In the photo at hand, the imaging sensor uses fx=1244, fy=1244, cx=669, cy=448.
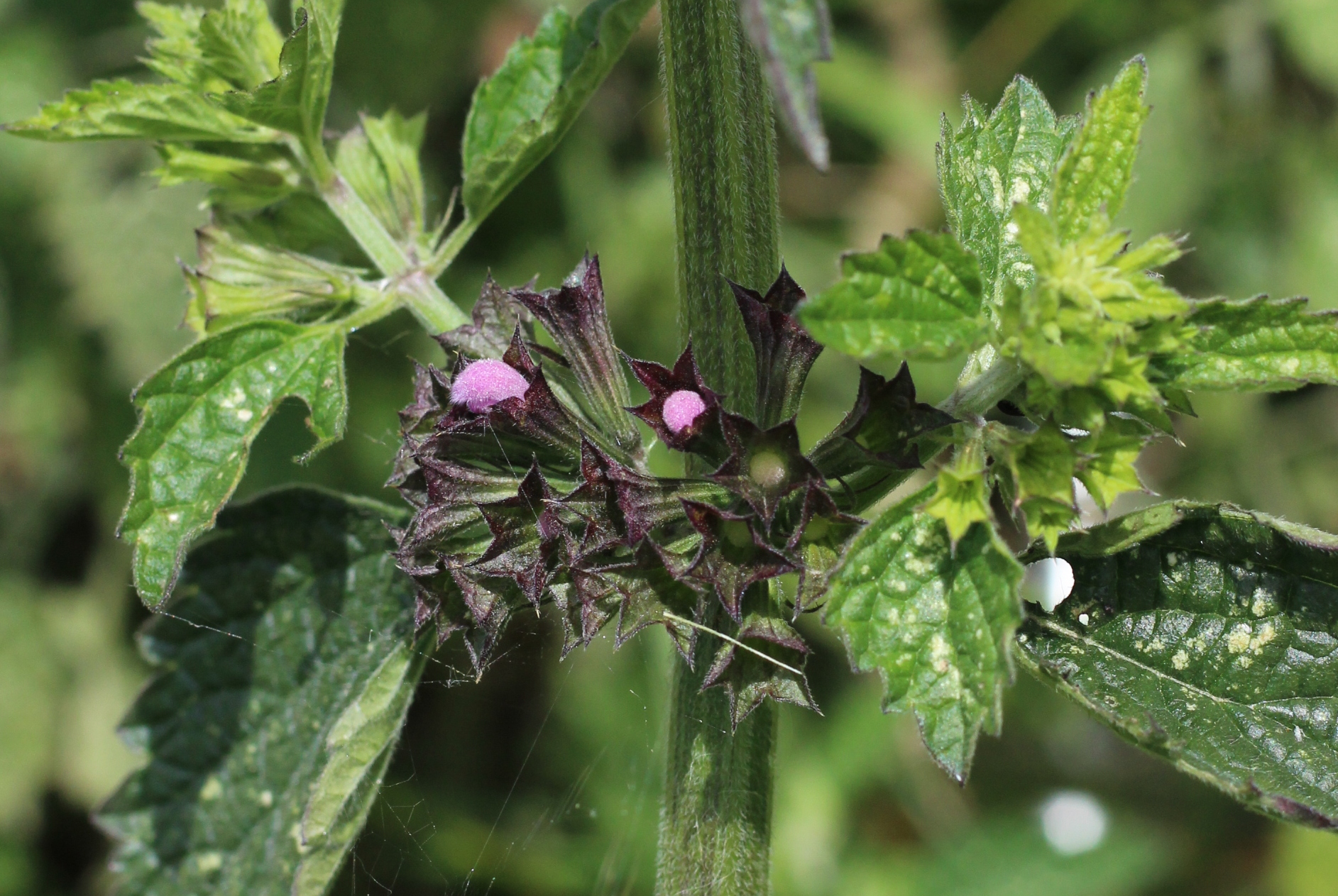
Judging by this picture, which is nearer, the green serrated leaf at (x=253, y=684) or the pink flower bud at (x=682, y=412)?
the pink flower bud at (x=682, y=412)

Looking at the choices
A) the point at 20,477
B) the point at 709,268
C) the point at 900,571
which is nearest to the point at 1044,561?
the point at 900,571

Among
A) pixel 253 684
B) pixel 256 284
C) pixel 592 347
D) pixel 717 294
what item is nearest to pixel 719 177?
pixel 717 294

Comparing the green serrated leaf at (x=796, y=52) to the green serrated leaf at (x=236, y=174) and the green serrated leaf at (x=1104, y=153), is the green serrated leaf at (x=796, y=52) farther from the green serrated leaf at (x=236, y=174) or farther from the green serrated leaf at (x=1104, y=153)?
the green serrated leaf at (x=236, y=174)

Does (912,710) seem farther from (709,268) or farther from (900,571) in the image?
(709,268)

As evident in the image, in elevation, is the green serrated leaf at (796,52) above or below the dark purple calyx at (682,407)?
above

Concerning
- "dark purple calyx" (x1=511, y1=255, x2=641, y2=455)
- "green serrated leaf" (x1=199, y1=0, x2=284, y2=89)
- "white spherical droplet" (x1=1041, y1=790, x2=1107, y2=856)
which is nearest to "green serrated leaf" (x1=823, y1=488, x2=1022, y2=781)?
"dark purple calyx" (x1=511, y1=255, x2=641, y2=455)

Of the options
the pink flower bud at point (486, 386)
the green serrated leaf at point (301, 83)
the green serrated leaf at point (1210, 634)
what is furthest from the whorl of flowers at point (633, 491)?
the green serrated leaf at point (301, 83)

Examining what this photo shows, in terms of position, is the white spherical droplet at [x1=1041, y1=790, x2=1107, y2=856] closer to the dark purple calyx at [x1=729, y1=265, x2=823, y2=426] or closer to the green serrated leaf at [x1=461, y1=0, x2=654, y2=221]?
the dark purple calyx at [x1=729, y1=265, x2=823, y2=426]
